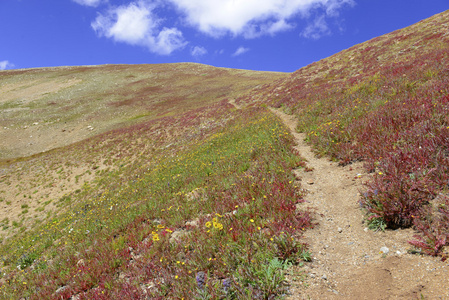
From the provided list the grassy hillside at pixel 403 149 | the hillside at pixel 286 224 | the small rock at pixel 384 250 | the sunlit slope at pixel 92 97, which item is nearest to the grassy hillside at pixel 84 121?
the sunlit slope at pixel 92 97

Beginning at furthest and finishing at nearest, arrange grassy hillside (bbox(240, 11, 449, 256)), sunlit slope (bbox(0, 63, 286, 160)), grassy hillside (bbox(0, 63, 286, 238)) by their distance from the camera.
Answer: sunlit slope (bbox(0, 63, 286, 160)) < grassy hillside (bbox(0, 63, 286, 238)) < grassy hillside (bbox(240, 11, 449, 256))

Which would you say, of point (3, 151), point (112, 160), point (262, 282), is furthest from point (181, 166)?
point (3, 151)

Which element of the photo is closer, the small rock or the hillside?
the hillside

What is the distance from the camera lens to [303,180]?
8.22 m

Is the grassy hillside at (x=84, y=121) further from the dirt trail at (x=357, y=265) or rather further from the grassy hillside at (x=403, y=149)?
the dirt trail at (x=357, y=265)

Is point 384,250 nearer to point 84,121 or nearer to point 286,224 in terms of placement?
point 286,224

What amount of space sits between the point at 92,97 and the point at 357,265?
69.9 m

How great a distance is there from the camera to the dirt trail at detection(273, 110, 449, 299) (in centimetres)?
359

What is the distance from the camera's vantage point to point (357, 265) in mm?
4344

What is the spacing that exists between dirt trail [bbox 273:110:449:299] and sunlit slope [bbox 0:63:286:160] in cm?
4233

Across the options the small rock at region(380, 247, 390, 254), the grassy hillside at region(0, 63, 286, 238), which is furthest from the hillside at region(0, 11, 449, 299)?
the grassy hillside at region(0, 63, 286, 238)

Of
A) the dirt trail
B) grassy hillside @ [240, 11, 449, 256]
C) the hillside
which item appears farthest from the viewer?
grassy hillside @ [240, 11, 449, 256]

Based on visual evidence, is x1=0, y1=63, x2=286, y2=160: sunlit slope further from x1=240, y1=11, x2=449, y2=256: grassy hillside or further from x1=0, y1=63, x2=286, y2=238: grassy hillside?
x1=240, y1=11, x2=449, y2=256: grassy hillside

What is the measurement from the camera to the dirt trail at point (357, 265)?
3.59 metres
